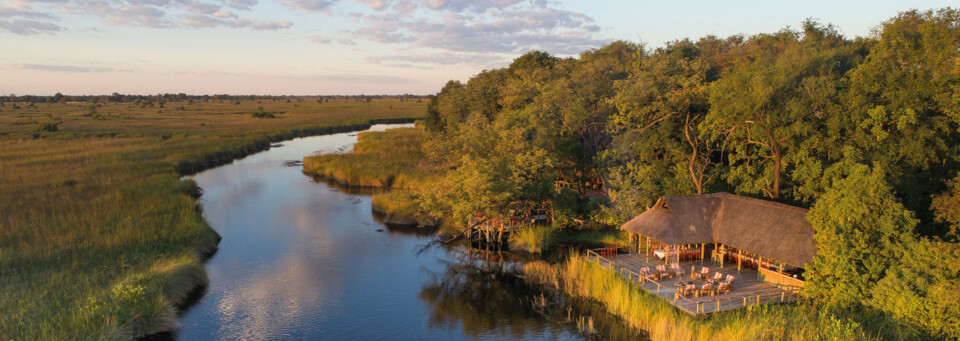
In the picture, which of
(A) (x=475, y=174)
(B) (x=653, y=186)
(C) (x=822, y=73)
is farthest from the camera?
(B) (x=653, y=186)

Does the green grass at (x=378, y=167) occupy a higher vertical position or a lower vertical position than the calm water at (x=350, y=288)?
higher

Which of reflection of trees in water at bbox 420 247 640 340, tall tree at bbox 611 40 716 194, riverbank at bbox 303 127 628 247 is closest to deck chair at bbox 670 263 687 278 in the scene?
reflection of trees in water at bbox 420 247 640 340

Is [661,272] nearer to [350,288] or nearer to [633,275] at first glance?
[633,275]

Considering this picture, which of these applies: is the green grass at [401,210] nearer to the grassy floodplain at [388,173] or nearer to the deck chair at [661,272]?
the grassy floodplain at [388,173]

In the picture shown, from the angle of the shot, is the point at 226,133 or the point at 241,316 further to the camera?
the point at 226,133

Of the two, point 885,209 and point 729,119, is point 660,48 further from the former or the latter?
point 885,209

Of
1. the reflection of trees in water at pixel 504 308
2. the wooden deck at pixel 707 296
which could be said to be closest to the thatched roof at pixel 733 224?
the wooden deck at pixel 707 296

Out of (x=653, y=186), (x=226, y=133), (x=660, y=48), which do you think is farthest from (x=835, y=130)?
(x=226, y=133)
